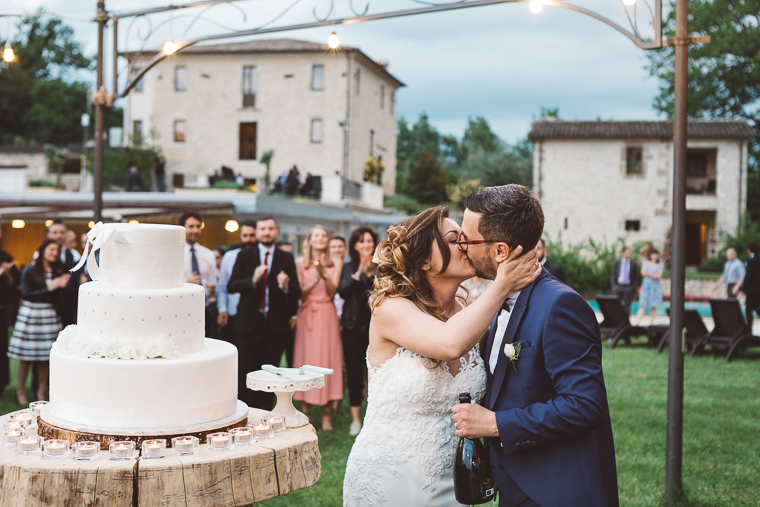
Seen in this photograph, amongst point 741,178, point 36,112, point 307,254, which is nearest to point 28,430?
point 307,254

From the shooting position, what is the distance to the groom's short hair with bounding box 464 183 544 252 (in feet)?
7.83

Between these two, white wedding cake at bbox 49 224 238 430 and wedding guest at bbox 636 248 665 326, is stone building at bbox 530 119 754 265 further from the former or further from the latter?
white wedding cake at bbox 49 224 238 430

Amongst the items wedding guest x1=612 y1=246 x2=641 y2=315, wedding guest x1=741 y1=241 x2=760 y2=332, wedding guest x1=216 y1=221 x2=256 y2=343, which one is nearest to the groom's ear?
wedding guest x1=216 y1=221 x2=256 y2=343

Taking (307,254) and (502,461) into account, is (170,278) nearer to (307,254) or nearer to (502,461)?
(502,461)

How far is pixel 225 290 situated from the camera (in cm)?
815

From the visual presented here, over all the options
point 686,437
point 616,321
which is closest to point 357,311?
point 686,437

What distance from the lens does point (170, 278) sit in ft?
10.5

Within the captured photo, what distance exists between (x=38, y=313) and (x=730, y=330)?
10.9 metres

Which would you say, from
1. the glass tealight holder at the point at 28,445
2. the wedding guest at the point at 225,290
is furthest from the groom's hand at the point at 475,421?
the wedding guest at the point at 225,290

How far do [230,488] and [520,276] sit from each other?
1435 mm

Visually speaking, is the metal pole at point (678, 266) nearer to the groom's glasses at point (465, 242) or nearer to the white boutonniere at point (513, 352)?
the groom's glasses at point (465, 242)

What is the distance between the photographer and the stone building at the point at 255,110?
39.8 metres

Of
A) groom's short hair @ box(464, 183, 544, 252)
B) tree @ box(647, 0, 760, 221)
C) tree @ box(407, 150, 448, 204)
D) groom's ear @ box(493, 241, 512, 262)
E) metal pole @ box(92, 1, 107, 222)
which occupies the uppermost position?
tree @ box(647, 0, 760, 221)

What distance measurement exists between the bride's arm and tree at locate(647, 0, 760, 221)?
37.9 m
